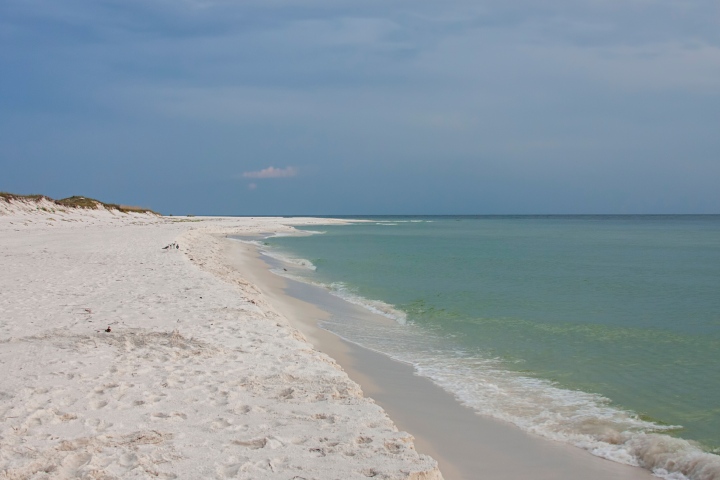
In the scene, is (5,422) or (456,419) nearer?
(5,422)

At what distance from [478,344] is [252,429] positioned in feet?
22.3

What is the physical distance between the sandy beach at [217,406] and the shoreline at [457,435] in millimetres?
23

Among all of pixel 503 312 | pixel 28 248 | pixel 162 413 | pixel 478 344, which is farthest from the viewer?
pixel 28 248

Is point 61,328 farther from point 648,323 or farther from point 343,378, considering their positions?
point 648,323

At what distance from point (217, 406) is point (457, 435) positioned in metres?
2.67

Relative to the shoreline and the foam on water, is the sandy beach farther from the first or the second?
the foam on water

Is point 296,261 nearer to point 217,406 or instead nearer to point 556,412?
point 556,412

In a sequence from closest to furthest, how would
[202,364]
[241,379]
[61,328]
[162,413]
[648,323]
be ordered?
[162,413] → [241,379] → [202,364] → [61,328] → [648,323]

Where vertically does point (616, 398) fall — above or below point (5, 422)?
below

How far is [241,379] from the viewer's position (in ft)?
22.0

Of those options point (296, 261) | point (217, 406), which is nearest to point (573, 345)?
point (217, 406)

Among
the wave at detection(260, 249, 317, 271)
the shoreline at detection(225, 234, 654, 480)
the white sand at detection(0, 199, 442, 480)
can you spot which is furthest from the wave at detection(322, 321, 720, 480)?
the wave at detection(260, 249, 317, 271)

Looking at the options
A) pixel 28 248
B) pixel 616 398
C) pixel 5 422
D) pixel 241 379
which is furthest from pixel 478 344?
pixel 28 248

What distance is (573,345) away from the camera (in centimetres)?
1121
